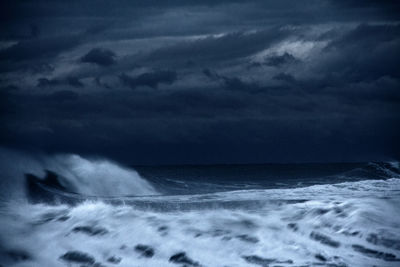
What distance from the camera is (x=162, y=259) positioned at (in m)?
9.27

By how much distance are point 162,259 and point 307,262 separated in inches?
95.1

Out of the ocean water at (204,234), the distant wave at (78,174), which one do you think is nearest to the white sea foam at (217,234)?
the ocean water at (204,234)

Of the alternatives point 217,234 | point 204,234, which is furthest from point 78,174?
point 217,234

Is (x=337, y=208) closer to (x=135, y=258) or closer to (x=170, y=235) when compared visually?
(x=170, y=235)

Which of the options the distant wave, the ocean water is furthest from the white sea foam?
the distant wave

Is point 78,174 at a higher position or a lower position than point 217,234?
higher

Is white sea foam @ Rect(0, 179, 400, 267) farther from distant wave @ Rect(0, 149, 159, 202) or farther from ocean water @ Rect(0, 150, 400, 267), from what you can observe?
distant wave @ Rect(0, 149, 159, 202)

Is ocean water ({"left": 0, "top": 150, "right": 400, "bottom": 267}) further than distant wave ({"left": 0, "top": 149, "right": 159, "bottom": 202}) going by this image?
No

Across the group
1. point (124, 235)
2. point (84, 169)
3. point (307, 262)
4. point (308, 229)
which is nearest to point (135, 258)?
point (124, 235)

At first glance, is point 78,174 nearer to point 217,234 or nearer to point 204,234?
point 204,234

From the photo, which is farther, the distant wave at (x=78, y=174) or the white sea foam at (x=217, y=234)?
the distant wave at (x=78, y=174)

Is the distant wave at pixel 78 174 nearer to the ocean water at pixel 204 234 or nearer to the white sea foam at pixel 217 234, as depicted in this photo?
the ocean water at pixel 204 234

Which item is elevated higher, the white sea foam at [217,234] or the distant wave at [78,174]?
the distant wave at [78,174]

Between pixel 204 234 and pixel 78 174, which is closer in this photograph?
pixel 204 234
